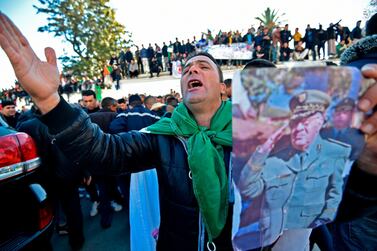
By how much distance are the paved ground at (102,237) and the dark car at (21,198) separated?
1.10m

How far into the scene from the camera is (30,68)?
3.48 ft

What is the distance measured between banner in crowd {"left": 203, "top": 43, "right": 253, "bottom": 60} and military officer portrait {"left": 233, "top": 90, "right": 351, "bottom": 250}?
1714 centimetres

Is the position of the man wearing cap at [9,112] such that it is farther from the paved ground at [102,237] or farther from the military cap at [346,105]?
the military cap at [346,105]

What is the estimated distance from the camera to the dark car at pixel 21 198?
1862 mm

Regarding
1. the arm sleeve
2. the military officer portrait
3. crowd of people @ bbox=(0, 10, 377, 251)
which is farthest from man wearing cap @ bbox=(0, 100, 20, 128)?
the military officer portrait

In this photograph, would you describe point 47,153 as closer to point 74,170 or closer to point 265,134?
point 74,170

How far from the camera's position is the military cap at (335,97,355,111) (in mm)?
795

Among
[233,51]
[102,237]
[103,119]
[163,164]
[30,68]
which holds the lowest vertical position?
[102,237]

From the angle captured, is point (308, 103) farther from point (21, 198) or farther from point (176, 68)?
point (176, 68)

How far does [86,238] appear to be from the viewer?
11.3 ft

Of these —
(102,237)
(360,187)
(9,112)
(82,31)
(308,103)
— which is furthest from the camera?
(82,31)

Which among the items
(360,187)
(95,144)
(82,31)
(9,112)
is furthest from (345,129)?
(82,31)

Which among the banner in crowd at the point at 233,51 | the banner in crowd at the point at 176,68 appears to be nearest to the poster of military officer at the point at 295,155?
the banner in crowd at the point at 176,68

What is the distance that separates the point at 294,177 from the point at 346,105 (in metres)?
0.29
